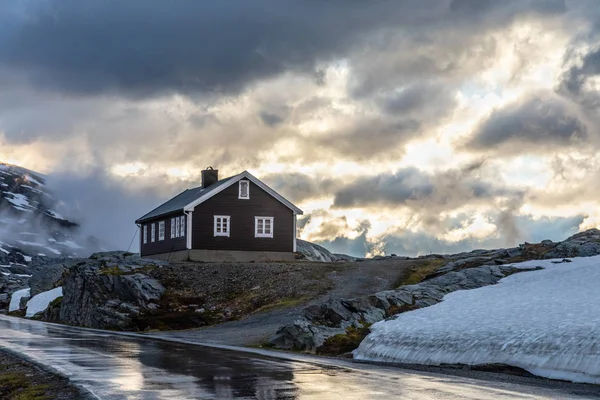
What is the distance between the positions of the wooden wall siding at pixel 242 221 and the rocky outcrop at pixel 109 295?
6452 mm

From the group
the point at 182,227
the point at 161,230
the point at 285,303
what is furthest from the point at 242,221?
the point at 285,303

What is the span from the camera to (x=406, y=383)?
17.5 metres

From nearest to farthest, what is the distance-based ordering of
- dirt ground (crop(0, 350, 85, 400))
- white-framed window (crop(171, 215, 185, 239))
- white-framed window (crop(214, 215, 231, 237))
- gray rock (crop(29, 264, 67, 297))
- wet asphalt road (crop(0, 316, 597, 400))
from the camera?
wet asphalt road (crop(0, 316, 597, 400)) → dirt ground (crop(0, 350, 85, 400)) → white-framed window (crop(214, 215, 231, 237)) → white-framed window (crop(171, 215, 185, 239)) → gray rock (crop(29, 264, 67, 297))

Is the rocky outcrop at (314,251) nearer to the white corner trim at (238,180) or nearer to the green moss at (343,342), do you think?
the white corner trim at (238,180)

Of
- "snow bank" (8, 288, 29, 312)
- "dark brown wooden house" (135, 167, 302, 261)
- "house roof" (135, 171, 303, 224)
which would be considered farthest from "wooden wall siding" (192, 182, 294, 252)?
"snow bank" (8, 288, 29, 312)

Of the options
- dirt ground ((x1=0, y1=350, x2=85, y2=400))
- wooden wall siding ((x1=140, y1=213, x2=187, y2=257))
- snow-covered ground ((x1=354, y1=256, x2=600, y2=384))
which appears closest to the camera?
dirt ground ((x1=0, y1=350, x2=85, y2=400))

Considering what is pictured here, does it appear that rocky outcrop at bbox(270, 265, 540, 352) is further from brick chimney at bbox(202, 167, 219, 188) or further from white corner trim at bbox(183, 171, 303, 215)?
brick chimney at bbox(202, 167, 219, 188)

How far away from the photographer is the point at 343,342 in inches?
1190

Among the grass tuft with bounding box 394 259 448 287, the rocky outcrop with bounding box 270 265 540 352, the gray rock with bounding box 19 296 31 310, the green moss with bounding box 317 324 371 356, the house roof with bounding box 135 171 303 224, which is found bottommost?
the green moss with bounding box 317 324 371 356

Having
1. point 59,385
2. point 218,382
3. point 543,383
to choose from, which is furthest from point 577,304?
point 59,385

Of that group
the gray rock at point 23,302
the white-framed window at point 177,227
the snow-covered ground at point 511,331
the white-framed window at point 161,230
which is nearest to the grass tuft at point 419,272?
the snow-covered ground at point 511,331

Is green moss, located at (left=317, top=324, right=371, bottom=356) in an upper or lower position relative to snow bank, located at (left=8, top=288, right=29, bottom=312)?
lower

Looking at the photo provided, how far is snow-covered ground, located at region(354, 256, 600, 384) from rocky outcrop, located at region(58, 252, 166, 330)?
23364mm

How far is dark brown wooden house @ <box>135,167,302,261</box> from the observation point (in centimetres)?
6562
